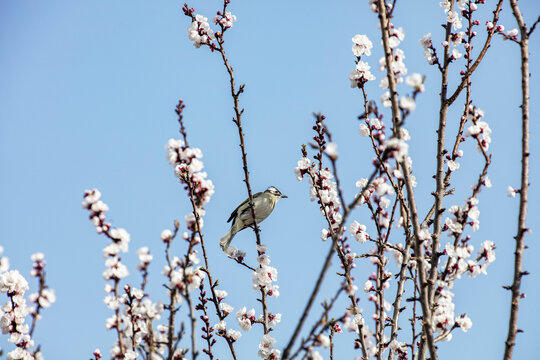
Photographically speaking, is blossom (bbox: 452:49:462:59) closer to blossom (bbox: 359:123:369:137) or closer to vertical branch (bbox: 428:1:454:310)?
vertical branch (bbox: 428:1:454:310)

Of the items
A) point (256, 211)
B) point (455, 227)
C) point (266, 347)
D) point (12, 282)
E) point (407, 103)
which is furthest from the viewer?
point (256, 211)

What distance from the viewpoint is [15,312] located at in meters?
5.11

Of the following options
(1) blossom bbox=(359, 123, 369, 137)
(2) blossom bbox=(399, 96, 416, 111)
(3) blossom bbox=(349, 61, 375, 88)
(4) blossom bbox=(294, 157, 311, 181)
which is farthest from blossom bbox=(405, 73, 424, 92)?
(4) blossom bbox=(294, 157, 311, 181)

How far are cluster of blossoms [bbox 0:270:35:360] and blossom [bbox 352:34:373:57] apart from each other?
13.1 feet

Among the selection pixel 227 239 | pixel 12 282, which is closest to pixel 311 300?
pixel 12 282

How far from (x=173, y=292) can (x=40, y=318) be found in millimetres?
1579

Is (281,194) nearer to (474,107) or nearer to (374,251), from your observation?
(374,251)

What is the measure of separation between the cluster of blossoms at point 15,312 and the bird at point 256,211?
314 cm

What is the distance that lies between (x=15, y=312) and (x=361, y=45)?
428 cm

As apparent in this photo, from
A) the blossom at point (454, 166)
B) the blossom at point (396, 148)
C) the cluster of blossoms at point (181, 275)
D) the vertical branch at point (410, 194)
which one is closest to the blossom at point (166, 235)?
the cluster of blossoms at point (181, 275)

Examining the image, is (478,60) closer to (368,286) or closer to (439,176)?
(439,176)

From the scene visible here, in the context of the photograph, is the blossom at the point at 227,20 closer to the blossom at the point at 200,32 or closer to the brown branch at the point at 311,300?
the blossom at the point at 200,32

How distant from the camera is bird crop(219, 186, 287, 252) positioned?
28.7 feet

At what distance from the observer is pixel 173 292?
147 inches
